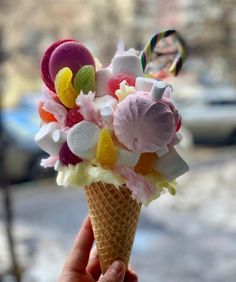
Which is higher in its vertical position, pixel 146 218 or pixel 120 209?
pixel 120 209

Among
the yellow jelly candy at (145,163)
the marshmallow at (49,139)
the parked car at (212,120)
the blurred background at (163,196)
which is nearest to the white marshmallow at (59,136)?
the marshmallow at (49,139)

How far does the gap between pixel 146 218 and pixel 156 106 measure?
3626 mm

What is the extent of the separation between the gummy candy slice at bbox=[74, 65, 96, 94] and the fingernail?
0.27m

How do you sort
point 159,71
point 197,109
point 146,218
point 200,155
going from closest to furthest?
point 159,71
point 146,218
point 200,155
point 197,109

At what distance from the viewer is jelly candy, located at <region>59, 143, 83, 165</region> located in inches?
33.9

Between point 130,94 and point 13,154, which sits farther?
point 13,154

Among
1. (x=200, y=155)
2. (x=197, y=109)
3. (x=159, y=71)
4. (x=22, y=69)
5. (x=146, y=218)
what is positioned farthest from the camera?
(x=197, y=109)

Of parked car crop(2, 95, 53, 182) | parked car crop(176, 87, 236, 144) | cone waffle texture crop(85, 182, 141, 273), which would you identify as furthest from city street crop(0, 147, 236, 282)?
cone waffle texture crop(85, 182, 141, 273)

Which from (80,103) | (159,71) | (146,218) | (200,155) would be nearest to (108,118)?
(80,103)

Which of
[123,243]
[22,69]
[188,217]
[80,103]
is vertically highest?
[80,103]

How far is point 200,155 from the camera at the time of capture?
22.1ft

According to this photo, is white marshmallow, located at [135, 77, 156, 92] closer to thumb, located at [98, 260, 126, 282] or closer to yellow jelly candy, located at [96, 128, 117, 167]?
yellow jelly candy, located at [96, 128, 117, 167]

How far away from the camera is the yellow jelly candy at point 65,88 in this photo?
2.78 ft

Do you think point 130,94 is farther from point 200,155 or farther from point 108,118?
point 200,155
